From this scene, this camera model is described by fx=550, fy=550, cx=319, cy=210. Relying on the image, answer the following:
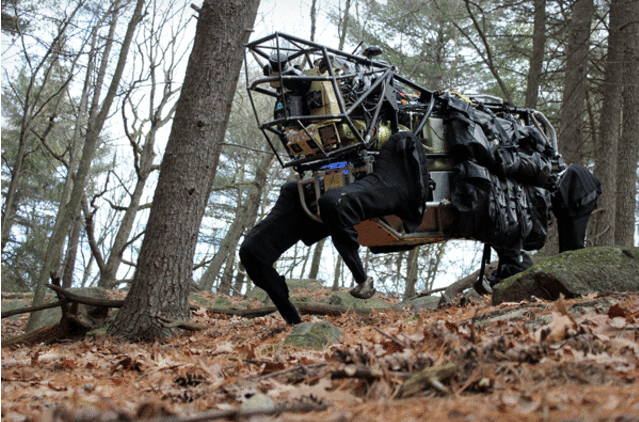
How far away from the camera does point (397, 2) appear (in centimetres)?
1995

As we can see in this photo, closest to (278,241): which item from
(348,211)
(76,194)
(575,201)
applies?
(348,211)

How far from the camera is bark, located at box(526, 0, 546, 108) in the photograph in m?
10.1

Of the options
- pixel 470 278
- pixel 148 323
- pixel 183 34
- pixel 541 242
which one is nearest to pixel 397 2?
pixel 183 34

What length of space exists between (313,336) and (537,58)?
349 inches

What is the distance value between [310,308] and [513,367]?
4.66 meters

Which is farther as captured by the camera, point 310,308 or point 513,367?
point 310,308

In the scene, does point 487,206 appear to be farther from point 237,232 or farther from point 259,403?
point 237,232

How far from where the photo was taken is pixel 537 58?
10539mm

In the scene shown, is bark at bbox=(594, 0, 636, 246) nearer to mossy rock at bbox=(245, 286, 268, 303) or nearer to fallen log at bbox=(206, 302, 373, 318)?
fallen log at bbox=(206, 302, 373, 318)

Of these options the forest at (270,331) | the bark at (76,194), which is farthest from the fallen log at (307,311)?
the bark at (76,194)

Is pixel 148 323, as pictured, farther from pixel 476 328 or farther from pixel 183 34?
pixel 183 34

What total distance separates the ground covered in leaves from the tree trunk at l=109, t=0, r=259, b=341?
136cm

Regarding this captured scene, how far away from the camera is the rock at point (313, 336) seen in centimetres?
364

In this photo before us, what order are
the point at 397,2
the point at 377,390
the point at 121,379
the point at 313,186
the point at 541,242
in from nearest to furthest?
the point at 377,390
the point at 121,379
the point at 313,186
the point at 541,242
the point at 397,2
